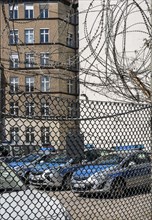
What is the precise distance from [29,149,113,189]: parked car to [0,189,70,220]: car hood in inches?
7.1

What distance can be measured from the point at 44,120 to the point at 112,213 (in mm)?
2000

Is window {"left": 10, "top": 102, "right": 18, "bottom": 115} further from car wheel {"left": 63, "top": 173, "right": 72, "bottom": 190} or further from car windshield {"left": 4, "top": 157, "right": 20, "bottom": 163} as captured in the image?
car wheel {"left": 63, "top": 173, "right": 72, "bottom": 190}

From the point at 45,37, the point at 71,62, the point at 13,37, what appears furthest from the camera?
the point at 45,37

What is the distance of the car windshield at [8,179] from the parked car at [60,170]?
0.12m

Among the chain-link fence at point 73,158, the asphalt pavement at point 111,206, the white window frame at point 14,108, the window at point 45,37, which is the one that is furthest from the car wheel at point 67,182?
the window at point 45,37

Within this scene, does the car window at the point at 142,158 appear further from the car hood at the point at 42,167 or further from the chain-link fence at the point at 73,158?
the car hood at the point at 42,167

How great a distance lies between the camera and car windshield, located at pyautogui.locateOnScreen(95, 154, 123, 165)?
429cm

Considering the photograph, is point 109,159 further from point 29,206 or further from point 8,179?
point 8,179

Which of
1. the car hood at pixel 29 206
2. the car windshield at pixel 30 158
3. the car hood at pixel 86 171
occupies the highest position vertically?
the car windshield at pixel 30 158

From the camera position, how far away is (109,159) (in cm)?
442

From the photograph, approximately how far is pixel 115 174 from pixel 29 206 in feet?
3.11

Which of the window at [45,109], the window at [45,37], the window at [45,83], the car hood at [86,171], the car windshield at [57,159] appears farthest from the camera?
the window at [45,37]

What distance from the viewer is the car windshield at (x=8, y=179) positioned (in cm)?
377

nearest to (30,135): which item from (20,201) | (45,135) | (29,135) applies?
(29,135)
